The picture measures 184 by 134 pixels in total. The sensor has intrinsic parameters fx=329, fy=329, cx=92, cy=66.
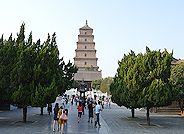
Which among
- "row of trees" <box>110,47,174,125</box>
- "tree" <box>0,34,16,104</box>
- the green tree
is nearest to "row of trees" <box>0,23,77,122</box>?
"tree" <box>0,34,16,104</box>

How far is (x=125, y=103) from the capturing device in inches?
976

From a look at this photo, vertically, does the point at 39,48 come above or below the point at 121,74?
above

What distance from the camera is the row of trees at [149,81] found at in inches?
848

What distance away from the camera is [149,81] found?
22.4m

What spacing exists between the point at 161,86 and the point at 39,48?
9.06 m

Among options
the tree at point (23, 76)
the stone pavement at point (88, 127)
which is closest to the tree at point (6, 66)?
the tree at point (23, 76)

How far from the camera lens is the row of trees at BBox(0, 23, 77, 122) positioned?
67.5 feet

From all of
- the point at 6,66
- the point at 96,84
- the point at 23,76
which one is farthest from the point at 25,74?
the point at 96,84

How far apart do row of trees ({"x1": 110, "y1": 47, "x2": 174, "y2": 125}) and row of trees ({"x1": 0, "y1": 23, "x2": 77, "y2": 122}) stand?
5.33 meters

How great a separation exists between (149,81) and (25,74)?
327 inches

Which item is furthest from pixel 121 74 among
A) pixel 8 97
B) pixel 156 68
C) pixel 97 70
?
pixel 97 70

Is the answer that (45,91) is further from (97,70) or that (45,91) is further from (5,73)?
(97,70)

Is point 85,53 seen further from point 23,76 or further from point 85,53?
point 23,76

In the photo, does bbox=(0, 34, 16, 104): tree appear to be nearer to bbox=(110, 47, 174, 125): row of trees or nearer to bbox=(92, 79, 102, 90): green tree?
bbox=(110, 47, 174, 125): row of trees
